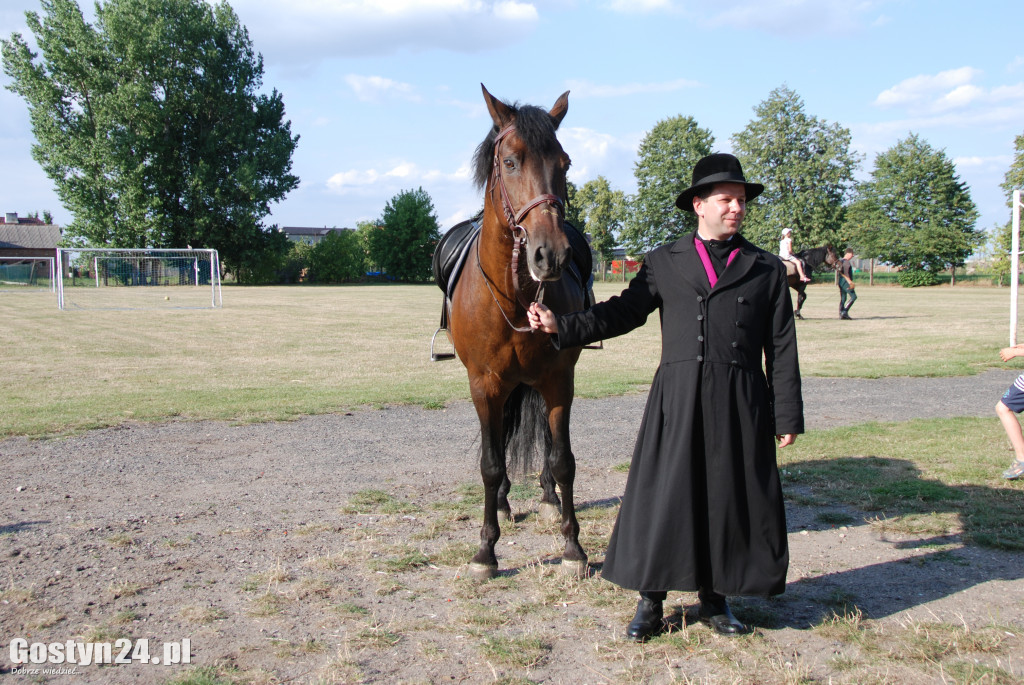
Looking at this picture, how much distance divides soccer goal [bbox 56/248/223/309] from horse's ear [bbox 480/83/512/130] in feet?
99.7

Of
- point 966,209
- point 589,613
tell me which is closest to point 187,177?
point 589,613

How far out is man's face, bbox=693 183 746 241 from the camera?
3.54 metres

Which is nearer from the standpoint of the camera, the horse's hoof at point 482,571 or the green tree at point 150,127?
the horse's hoof at point 482,571

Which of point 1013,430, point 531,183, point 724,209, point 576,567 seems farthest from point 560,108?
point 1013,430

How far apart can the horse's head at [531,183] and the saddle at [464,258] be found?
754 millimetres

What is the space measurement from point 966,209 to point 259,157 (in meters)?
59.9

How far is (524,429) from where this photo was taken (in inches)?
224

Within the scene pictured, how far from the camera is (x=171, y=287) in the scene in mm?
35656

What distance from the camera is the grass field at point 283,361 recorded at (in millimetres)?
9930

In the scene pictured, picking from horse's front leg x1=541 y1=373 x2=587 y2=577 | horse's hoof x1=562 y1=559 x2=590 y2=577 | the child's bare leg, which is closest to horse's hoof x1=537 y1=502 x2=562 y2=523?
horse's front leg x1=541 y1=373 x2=587 y2=577

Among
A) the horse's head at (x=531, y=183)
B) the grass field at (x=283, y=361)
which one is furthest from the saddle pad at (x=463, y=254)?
the grass field at (x=283, y=361)

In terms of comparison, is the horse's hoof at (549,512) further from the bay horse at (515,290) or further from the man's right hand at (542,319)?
the man's right hand at (542,319)

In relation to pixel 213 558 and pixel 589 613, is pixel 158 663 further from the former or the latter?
pixel 589 613

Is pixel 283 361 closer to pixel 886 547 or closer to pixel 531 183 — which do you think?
pixel 531 183
